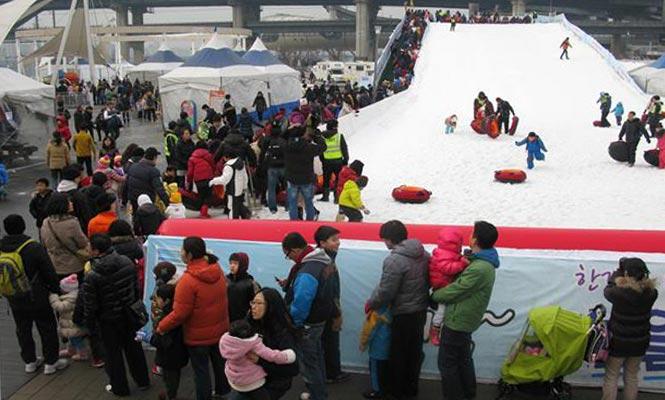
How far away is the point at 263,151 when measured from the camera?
11422 millimetres

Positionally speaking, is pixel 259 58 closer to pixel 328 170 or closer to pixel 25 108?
pixel 25 108

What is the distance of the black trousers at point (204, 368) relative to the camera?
17.5ft

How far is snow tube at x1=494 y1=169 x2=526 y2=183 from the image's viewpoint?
1516cm

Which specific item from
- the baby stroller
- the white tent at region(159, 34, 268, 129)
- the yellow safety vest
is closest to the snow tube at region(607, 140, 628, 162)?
the yellow safety vest

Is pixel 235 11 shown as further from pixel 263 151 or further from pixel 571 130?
pixel 263 151

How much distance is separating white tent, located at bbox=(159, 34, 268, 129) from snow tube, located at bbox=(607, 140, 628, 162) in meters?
13.1

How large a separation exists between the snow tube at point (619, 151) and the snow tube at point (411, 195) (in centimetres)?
648

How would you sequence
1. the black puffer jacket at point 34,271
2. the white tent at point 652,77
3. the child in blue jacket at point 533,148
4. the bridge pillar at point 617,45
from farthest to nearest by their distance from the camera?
the bridge pillar at point 617,45, the white tent at point 652,77, the child in blue jacket at point 533,148, the black puffer jacket at point 34,271

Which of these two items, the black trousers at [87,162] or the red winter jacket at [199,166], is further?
the black trousers at [87,162]

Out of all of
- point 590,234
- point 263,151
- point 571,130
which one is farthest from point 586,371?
point 571,130

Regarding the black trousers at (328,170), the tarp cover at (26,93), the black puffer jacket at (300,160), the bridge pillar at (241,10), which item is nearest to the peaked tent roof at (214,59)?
the tarp cover at (26,93)

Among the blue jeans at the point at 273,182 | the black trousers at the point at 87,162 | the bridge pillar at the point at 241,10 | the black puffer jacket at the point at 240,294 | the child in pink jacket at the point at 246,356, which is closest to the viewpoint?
the child in pink jacket at the point at 246,356

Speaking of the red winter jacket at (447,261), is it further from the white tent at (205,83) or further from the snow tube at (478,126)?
the white tent at (205,83)

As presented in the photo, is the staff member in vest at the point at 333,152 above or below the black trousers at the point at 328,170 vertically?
above
